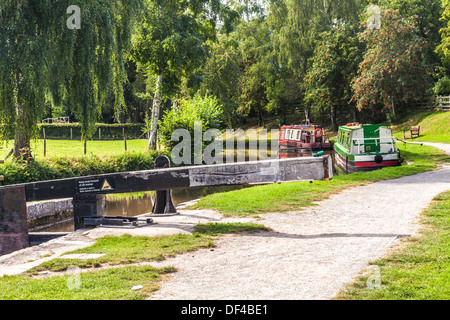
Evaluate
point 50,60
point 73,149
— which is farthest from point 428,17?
point 50,60

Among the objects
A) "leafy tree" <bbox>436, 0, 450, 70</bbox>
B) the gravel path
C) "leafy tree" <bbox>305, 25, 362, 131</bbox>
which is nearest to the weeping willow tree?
the gravel path

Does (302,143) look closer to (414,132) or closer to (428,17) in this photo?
(414,132)

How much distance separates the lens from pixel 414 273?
5.21 m

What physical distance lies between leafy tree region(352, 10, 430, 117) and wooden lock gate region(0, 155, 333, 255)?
104 feet

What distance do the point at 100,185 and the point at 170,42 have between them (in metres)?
15.2

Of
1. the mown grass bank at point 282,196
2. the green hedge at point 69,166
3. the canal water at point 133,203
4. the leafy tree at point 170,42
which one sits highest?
the leafy tree at point 170,42

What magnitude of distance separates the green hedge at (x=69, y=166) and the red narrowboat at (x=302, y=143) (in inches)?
481

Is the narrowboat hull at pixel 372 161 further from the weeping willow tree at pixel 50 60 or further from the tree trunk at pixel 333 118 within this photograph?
the tree trunk at pixel 333 118

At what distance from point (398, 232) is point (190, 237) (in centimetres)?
345

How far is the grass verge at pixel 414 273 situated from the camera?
4555mm

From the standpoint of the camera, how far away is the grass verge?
4.55m

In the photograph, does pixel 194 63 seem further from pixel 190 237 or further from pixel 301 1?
pixel 301 1

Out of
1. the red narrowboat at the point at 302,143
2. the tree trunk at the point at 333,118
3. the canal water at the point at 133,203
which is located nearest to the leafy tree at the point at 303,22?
the tree trunk at the point at 333,118

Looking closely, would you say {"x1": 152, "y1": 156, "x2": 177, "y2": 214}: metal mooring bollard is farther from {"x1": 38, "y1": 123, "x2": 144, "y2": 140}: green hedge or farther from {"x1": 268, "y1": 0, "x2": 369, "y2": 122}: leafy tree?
{"x1": 268, "y1": 0, "x2": 369, "y2": 122}: leafy tree
